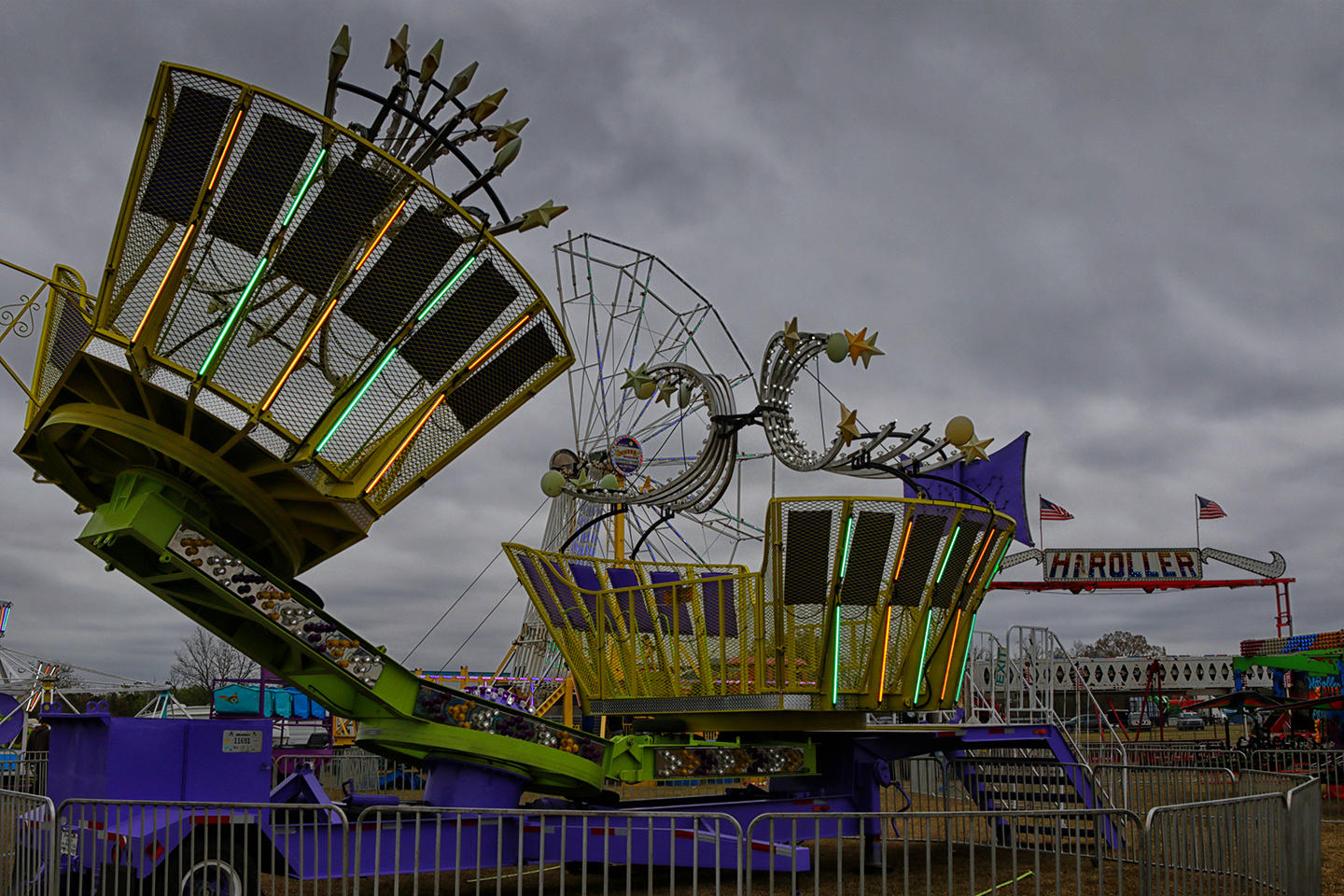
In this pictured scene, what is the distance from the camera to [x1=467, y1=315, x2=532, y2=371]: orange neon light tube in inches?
367

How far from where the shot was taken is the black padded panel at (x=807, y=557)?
427 inches

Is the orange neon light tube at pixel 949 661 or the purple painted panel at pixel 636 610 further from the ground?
the purple painted panel at pixel 636 610

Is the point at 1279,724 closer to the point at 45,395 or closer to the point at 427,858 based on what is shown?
the point at 427,858

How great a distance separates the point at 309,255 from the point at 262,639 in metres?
3.26

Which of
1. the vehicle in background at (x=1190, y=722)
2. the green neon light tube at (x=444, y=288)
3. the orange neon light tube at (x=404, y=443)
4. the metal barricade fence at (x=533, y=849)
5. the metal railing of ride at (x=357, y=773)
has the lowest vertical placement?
the vehicle in background at (x=1190, y=722)

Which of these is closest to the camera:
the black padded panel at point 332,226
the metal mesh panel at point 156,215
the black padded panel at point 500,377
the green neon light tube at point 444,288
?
A: the metal mesh panel at point 156,215

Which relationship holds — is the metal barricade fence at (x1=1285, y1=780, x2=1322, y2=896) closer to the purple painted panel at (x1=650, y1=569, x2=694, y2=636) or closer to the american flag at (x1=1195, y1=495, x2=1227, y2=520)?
the purple painted panel at (x1=650, y1=569, x2=694, y2=636)

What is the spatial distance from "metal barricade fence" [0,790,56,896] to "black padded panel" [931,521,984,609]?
26.0 feet

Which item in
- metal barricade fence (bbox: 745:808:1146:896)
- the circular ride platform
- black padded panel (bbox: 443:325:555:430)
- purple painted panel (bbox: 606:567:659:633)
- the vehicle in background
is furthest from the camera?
the vehicle in background

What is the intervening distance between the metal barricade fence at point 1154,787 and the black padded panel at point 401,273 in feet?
30.3

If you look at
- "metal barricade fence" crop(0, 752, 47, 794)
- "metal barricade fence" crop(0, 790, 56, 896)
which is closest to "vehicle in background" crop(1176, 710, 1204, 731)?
"metal barricade fence" crop(0, 752, 47, 794)

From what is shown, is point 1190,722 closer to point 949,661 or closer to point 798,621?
point 949,661

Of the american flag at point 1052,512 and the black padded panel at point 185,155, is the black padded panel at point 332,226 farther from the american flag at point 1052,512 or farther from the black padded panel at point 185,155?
the american flag at point 1052,512

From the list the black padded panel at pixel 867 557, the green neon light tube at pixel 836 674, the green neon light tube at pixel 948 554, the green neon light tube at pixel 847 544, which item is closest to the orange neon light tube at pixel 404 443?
the green neon light tube at pixel 847 544
